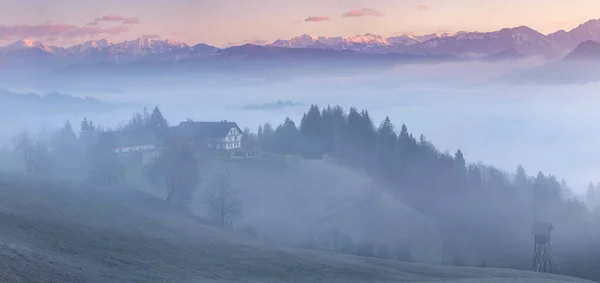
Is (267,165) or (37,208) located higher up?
(267,165)

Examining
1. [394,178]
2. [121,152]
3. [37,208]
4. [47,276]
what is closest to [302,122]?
[394,178]

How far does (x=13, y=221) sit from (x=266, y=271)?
1474 cm

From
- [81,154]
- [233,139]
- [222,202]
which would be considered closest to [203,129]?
[233,139]

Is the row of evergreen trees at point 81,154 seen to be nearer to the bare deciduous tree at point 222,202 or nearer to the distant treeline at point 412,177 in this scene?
the distant treeline at point 412,177

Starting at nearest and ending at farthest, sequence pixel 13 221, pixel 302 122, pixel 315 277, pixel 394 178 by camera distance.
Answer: pixel 13 221
pixel 315 277
pixel 394 178
pixel 302 122

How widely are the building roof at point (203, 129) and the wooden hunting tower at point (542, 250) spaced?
156 feet

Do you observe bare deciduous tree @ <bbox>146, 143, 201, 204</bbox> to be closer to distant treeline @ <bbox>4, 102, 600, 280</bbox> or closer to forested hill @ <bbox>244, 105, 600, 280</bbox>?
distant treeline @ <bbox>4, 102, 600, 280</bbox>

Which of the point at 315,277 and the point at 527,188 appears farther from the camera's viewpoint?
the point at 527,188

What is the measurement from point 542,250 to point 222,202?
1178 inches

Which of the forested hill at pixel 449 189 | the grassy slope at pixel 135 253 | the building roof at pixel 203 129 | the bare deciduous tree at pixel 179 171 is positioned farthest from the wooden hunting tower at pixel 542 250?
the building roof at pixel 203 129

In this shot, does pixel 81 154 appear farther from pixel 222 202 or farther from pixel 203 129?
pixel 222 202

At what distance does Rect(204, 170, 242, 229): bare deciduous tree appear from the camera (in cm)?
6575

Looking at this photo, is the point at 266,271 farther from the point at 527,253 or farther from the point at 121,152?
the point at 121,152

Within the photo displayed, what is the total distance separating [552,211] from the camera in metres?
91.8
